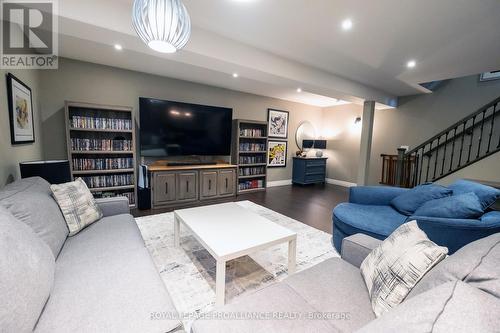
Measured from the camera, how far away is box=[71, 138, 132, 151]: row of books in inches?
132

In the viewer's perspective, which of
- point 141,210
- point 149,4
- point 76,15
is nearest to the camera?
point 149,4

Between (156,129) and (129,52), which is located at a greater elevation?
(129,52)

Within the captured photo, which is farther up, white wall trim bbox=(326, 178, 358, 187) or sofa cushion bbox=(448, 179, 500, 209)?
sofa cushion bbox=(448, 179, 500, 209)

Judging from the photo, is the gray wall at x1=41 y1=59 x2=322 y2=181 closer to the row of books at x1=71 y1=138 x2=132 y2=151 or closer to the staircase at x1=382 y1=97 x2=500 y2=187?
the row of books at x1=71 y1=138 x2=132 y2=151

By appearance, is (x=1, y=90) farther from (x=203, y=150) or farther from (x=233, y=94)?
(x=233, y=94)

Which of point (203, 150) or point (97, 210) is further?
point (203, 150)

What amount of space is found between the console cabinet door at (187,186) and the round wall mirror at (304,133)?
11.2 ft

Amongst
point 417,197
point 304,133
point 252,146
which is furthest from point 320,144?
point 417,197

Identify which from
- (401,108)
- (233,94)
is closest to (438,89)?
(401,108)

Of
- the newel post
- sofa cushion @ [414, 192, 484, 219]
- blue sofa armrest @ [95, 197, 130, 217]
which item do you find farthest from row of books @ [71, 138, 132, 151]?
the newel post

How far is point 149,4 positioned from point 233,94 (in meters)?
3.85

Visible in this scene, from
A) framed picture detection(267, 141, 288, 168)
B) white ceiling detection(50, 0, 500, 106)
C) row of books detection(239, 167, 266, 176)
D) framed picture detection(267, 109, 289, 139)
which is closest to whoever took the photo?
white ceiling detection(50, 0, 500, 106)

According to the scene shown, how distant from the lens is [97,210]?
78.4 inches

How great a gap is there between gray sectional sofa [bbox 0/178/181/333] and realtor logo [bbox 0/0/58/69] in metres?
1.48
